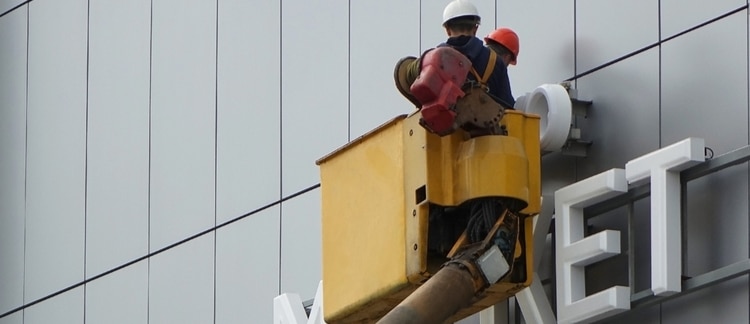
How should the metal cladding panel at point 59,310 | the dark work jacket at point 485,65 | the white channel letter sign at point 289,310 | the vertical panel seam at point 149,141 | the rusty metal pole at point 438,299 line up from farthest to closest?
the metal cladding panel at point 59,310, the vertical panel seam at point 149,141, the white channel letter sign at point 289,310, the dark work jacket at point 485,65, the rusty metal pole at point 438,299

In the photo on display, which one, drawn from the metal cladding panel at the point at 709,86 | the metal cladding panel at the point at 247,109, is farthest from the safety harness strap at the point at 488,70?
the metal cladding panel at the point at 247,109

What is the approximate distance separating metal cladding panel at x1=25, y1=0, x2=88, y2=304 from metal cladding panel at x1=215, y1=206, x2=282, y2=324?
5106 mm

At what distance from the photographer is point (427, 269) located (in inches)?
637

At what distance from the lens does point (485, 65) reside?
Answer: 16359 millimetres

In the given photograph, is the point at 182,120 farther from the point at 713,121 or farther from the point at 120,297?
the point at 713,121

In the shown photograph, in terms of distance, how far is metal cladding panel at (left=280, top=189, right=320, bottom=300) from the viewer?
21781 millimetres

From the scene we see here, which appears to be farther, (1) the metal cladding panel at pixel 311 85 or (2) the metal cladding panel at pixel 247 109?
(2) the metal cladding panel at pixel 247 109

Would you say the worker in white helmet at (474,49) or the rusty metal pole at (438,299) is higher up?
the worker in white helmet at (474,49)

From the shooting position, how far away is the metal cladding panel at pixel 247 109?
2336 centimetres

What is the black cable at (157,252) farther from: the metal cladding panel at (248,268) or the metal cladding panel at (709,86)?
the metal cladding panel at (709,86)

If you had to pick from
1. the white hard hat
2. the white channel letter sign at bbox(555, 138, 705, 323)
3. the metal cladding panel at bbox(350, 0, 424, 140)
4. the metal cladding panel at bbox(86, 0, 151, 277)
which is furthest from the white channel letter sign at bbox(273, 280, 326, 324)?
the metal cladding panel at bbox(86, 0, 151, 277)

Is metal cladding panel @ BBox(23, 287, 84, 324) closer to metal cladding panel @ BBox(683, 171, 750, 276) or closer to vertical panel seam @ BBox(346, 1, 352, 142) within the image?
vertical panel seam @ BBox(346, 1, 352, 142)

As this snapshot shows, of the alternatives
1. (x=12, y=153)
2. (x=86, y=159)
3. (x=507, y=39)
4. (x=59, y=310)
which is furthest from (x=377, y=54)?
(x=12, y=153)

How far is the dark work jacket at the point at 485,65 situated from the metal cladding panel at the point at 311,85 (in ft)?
16.4
